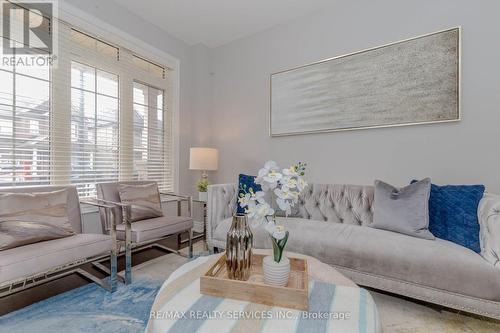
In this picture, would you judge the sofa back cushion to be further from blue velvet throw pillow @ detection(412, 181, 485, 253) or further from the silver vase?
the silver vase

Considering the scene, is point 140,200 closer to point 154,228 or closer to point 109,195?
point 109,195

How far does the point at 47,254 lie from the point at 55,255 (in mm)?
44

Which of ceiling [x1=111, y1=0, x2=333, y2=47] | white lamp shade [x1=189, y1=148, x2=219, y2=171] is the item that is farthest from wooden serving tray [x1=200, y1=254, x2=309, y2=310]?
ceiling [x1=111, y1=0, x2=333, y2=47]

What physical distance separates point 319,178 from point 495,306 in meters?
1.73

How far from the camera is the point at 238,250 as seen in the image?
115 cm

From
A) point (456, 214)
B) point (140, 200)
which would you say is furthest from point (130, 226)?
point (456, 214)

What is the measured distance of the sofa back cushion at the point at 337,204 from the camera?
2311 millimetres

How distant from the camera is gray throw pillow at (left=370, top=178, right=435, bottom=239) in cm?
Answer: 189

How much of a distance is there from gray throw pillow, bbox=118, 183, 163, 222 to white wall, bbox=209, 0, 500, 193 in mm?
1244

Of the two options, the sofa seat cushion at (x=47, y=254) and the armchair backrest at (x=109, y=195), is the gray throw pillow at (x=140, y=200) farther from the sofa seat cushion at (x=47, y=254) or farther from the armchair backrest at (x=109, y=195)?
the sofa seat cushion at (x=47, y=254)

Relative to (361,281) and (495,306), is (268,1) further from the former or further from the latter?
(495,306)

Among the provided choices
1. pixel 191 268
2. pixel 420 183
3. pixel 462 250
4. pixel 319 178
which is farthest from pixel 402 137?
pixel 191 268

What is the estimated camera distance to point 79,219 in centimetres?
214

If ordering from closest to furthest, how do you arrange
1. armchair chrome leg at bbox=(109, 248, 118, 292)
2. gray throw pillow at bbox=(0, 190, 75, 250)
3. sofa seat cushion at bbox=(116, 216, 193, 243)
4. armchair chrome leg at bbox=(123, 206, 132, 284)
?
1. gray throw pillow at bbox=(0, 190, 75, 250)
2. armchair chrome leg at bbox=(109, 248, 118, 292)
3. armchair chrome leg at bbox=(123, 206, 132, 284)
4. sofa seat cushion at bbox=(116, 216, 193, 243)
